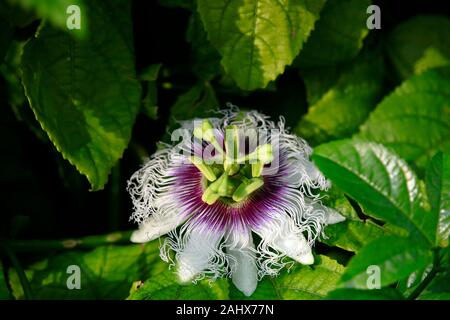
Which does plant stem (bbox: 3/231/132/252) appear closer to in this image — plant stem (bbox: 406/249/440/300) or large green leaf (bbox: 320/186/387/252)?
large green leaf (bbox: 320/186/387/252)

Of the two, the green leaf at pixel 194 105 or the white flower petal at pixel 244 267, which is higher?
the green leaf at pixel 194 105

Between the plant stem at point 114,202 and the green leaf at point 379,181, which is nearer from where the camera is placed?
the green leaf at point 379,181

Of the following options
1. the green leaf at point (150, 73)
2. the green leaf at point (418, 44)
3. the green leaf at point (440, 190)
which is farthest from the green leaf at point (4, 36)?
the green leaf at point (418, 44)

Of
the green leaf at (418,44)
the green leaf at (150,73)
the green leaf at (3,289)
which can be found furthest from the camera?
the green leaf at (418,44)

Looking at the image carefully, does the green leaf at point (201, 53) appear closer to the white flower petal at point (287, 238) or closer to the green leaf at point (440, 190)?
the white flower petal at point (287, 238)

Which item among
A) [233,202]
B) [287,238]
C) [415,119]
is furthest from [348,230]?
[415,119]

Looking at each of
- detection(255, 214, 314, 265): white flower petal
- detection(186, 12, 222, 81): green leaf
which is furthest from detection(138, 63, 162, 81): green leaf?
detection(255, 214, 314, 265): white flower petal
